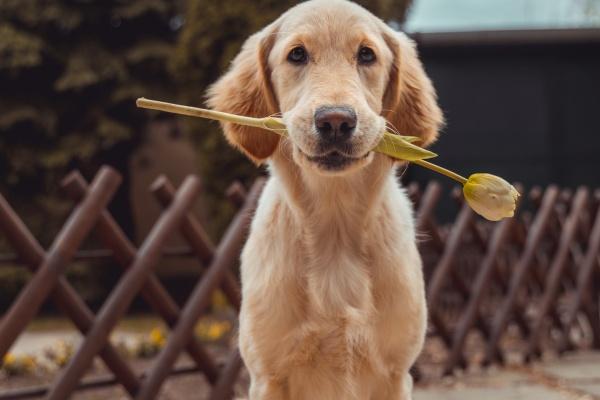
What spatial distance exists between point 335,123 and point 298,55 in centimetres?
48

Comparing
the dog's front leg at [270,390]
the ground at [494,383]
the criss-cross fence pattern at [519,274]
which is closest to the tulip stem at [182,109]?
the dog's front leg at [270,390]

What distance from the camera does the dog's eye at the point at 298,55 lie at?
2.65 meters

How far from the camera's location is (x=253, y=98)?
2924 millimetres

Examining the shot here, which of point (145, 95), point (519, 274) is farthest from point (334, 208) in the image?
point (145, 95)

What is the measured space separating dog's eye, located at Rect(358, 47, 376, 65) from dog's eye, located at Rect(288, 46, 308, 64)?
0.18 metres

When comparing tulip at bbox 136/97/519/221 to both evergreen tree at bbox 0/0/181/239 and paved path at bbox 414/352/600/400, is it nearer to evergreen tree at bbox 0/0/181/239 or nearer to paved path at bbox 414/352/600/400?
paved path at bbox 414/352/600/400

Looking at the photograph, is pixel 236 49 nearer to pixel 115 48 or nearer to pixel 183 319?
pixel 115 48

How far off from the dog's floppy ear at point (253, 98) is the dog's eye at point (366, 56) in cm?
39

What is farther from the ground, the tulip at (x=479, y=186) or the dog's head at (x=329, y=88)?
the dog's head at (x=329, y=88)

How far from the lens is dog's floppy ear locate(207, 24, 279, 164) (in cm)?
282

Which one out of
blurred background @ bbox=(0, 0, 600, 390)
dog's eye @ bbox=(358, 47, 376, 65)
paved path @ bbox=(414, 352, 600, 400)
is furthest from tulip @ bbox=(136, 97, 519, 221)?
blurred background @ bbox=(0, 0, 600, 390)

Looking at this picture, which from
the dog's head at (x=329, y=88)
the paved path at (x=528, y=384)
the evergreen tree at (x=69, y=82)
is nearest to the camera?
the dog's head at (x=329, y=88)

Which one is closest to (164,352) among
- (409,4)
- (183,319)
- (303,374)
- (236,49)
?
(183,319)

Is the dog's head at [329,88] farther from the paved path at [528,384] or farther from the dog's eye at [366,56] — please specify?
the paved path at [528,384]
